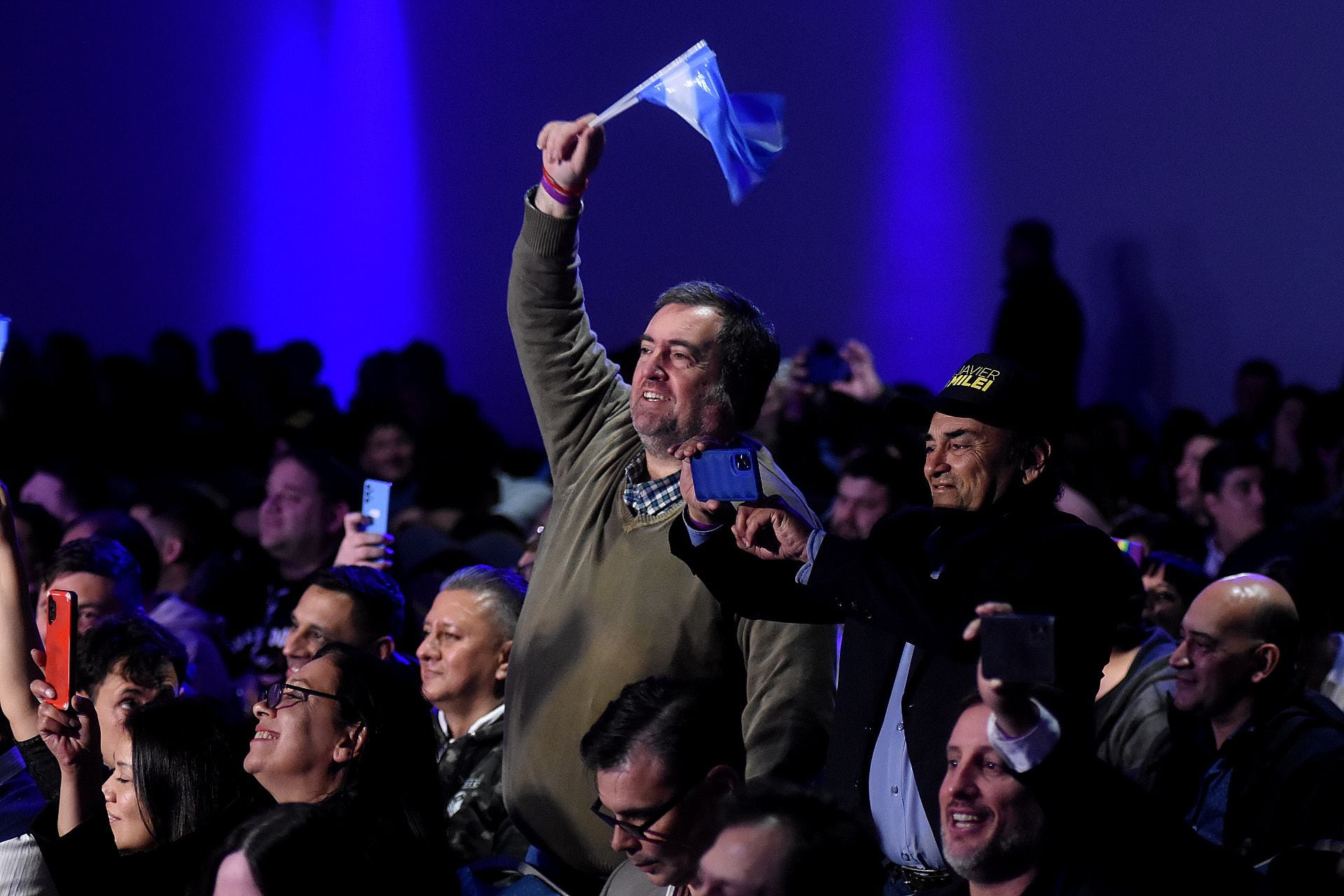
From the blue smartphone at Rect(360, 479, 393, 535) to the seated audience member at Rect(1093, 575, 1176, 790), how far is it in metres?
1.82

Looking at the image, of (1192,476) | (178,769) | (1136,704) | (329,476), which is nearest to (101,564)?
(329,476)

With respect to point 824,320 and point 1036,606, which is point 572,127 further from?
point 824,320

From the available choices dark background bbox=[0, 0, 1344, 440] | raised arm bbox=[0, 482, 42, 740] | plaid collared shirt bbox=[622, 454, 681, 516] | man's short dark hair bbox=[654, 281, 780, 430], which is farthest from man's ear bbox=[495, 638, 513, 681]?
dark background bbox=[0, 0, 1344, 440]

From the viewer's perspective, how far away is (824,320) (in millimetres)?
9016

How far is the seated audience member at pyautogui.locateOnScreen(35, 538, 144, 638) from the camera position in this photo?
4.43 meters

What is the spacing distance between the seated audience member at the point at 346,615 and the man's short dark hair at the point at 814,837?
1.91 m

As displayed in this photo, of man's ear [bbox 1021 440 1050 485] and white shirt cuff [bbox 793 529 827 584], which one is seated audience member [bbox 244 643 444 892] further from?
man's ear [bbox 1021 440 1050 485]

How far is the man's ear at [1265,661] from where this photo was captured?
385 cm

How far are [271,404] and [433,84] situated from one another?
98.4 inches

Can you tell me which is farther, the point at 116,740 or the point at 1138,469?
the point at 1138,469

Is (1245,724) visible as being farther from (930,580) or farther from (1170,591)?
(930,580)

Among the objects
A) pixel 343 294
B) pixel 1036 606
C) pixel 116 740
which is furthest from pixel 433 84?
pixel 1036 606

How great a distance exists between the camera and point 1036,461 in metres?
2.79

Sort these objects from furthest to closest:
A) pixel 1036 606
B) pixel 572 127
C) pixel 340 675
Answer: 1. pixel 340 675
2. pixel 572 127
3. pixel 1036 606
